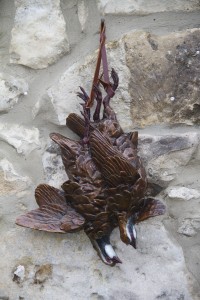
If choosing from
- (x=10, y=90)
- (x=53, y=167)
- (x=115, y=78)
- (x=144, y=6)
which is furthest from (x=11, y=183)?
(x=144, y=6)

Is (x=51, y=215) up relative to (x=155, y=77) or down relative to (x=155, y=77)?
down

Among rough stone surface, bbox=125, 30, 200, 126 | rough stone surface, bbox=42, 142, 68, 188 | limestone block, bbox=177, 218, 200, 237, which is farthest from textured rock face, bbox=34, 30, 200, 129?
limestone block, bbox=177, 218, 200, 237

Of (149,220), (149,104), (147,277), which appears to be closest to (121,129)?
(149,104)

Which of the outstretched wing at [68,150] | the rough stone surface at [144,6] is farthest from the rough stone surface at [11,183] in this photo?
the rough stone surface at [144,6]

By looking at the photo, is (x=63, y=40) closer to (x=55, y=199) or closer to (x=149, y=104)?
(x=149, y=104)

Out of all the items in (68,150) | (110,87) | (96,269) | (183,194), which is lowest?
(96,269)

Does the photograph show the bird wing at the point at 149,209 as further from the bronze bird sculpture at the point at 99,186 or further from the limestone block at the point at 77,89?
the limestone block at the point at 77,89

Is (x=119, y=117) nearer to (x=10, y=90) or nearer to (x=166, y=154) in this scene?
(x=166, y=154)
